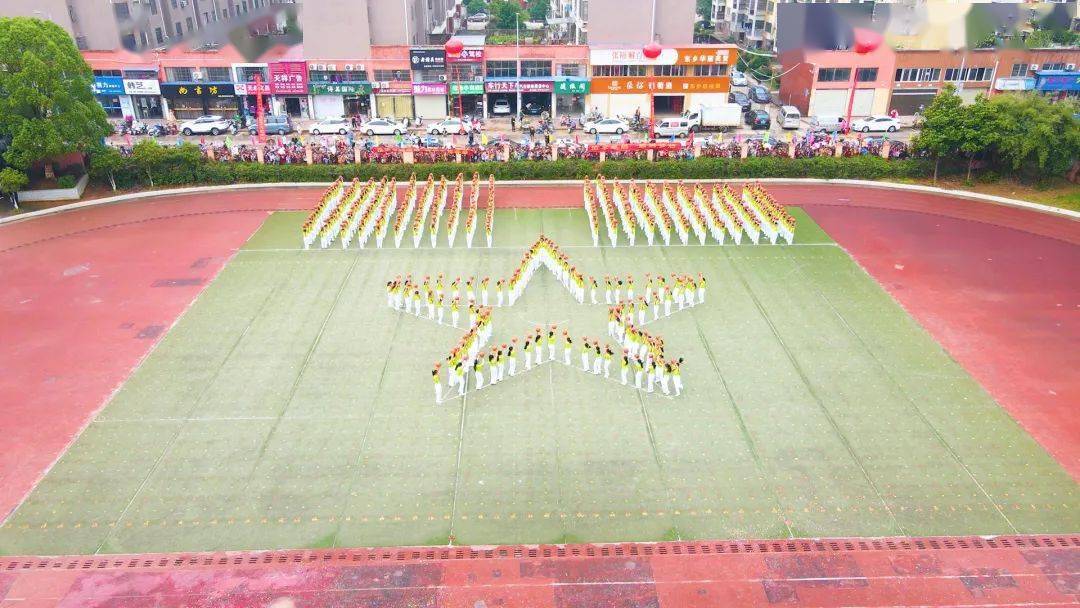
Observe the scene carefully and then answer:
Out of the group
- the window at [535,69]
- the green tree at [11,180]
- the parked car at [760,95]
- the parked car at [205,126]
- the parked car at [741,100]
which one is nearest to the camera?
the green tree at [11,180]

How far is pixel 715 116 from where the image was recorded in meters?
42.1

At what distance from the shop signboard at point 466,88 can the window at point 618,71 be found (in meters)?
6.96

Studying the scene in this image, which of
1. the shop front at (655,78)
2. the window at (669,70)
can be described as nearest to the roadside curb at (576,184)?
the shop front at (655,78)

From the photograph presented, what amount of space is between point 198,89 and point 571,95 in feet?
72.4

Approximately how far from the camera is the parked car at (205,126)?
4172cm

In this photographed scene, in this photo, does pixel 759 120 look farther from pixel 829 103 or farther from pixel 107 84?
pixel 107 84

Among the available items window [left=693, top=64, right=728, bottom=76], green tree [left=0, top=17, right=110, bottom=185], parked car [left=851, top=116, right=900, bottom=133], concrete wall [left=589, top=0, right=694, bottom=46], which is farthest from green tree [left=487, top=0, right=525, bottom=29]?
green tree [left=0, top=17, right=110, bottom=185]

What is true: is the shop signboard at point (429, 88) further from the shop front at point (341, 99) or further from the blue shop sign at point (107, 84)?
the blue shop sign at point (107, 84)

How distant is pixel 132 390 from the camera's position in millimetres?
17516

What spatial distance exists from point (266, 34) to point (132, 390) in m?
31.4

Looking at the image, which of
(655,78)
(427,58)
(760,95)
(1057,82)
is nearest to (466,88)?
(427,58)

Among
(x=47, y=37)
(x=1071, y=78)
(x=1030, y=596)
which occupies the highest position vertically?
(x=47, y=37)

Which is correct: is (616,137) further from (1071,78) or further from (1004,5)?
(1071,78)

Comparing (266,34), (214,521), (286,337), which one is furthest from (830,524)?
(266,34)
